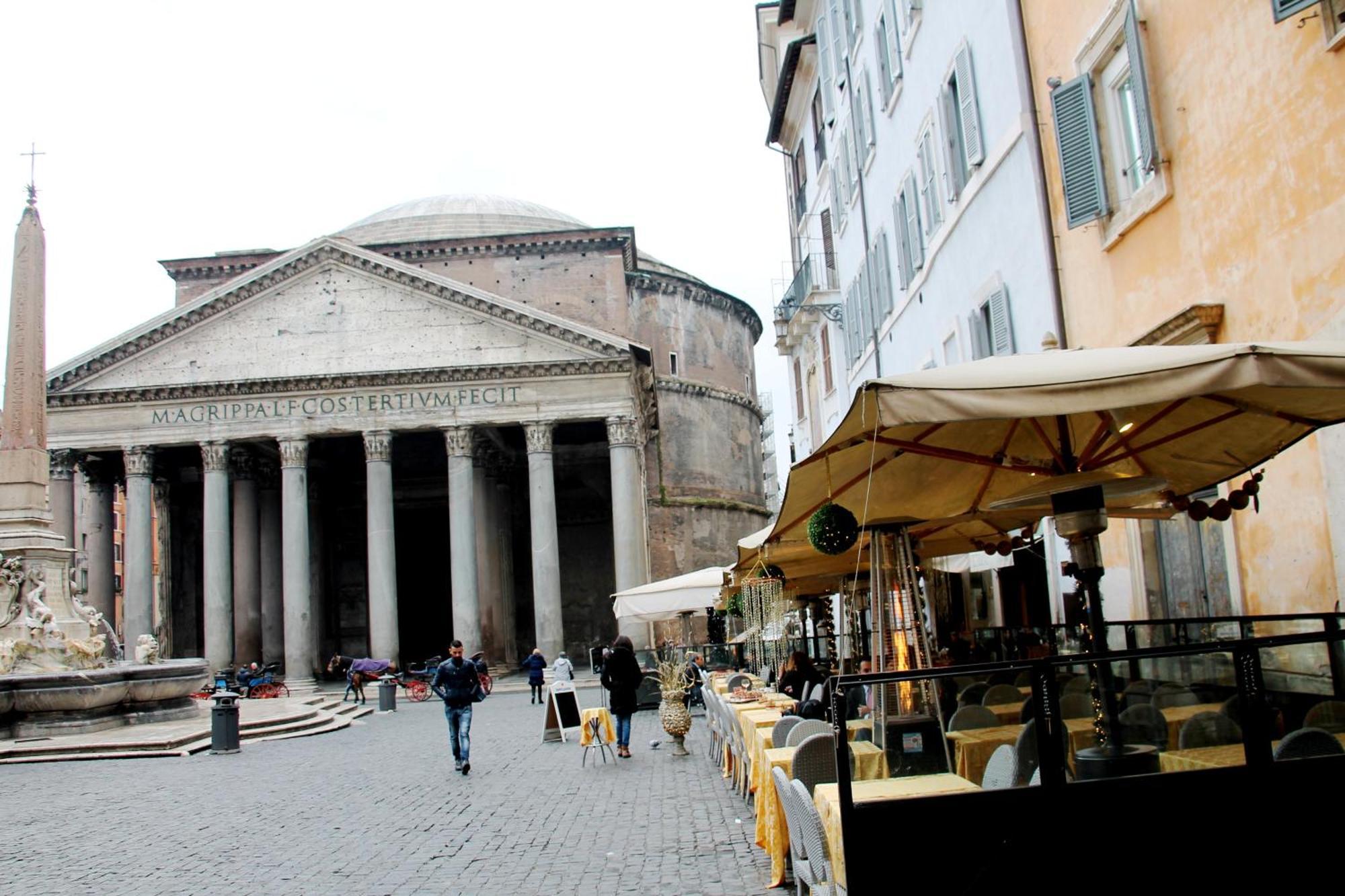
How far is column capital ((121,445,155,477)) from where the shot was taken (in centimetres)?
2867

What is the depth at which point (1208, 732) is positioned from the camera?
3.97m

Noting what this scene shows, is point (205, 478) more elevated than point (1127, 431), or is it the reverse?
point (205, 478)

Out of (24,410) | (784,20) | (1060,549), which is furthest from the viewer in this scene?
(784,20)

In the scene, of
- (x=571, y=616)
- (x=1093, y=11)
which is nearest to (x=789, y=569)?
(x=1093, y=11)

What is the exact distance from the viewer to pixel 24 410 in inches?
586

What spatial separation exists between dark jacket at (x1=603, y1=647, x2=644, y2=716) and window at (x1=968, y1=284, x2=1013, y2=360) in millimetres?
4641

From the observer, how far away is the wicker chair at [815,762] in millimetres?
5309

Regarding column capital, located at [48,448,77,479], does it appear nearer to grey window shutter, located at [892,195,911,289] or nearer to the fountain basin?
the fountain basin

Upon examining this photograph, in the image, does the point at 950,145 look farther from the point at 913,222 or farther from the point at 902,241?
the point at 902,241

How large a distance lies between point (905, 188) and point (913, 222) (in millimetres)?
590

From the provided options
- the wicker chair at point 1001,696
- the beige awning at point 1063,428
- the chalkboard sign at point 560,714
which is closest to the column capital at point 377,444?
the chalkboard sign at point 560,714

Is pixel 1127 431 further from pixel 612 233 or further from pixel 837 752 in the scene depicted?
pixel 612 233

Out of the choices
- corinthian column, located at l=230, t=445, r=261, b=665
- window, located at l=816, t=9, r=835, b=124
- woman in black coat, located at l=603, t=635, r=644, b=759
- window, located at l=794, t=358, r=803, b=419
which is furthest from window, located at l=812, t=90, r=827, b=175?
corinthian column, located at l=230, t=445, r=261, b=665

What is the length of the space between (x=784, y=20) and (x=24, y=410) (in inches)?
589
